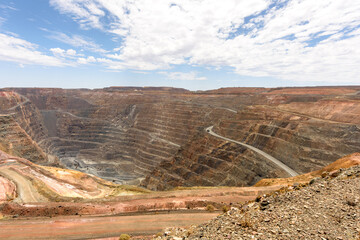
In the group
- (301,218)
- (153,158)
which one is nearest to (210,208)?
(301,218)

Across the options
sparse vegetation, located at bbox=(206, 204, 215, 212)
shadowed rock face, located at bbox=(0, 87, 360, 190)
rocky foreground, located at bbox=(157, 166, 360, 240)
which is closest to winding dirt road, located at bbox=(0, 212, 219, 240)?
sparse vegetation, located at bbox=(206, 204, 215, 212)

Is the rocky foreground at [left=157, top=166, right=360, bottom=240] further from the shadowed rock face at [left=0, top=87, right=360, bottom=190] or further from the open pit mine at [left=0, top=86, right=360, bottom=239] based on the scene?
the shadowed rock face at [left=0, top=87, right=360, bottom=190]

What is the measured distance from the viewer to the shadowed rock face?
43250 millimetres

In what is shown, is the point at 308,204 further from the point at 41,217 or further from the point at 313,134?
the point at 313,134

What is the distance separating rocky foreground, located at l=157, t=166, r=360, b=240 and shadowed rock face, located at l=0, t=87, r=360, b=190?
1171 inches

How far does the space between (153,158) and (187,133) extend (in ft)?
59.0

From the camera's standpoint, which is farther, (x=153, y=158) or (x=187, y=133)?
(x=187, y=133)

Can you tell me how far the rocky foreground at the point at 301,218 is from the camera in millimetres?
8242

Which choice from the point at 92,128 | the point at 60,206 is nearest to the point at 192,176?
the point at 60,206

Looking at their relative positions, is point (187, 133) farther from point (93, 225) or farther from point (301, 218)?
point (301, 218)

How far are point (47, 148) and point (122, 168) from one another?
51920 millimetres

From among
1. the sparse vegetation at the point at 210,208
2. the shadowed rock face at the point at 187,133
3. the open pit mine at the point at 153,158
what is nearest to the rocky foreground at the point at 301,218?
the open pit mine at the point at 153,158

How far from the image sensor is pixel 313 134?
1747 inches

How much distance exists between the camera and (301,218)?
935 centimetres
